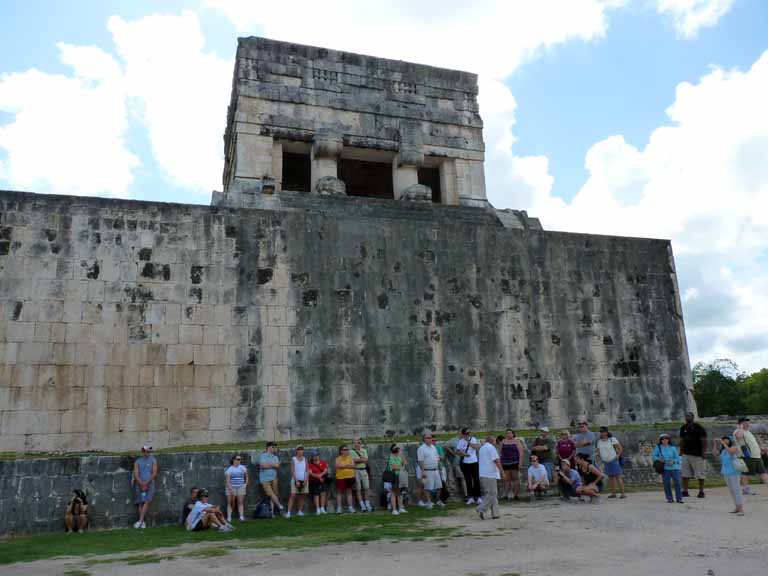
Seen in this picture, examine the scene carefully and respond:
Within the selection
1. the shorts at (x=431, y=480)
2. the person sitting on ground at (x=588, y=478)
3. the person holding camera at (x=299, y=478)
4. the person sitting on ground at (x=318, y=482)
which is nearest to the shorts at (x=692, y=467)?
the person sitting on ground at (x=588, y=478)

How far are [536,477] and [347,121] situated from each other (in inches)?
398

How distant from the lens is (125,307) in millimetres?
11430

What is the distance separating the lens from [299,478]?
9531mm

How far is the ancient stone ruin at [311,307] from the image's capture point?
11.0 meters

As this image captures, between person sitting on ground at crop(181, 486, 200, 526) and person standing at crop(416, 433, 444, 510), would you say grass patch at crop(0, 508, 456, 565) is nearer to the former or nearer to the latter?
person sitting on ground at crop(181, 486, 200, 526)

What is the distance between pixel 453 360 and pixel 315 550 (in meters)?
6.61

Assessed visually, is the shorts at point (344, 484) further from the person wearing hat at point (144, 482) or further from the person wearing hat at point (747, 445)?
the person wearing hat at point (747, 445)

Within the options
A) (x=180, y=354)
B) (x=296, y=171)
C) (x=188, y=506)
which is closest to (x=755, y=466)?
(x=188, y=506)

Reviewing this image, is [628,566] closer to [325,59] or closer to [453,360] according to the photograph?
[453,360]

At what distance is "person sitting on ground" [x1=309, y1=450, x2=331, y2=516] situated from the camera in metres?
9.69

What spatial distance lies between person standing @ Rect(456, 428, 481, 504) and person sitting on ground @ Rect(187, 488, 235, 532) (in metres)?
3.94

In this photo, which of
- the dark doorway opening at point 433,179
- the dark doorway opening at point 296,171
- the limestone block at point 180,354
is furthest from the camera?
the dark doorway opening at point 433,179

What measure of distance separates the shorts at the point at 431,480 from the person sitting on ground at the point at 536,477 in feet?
5.50

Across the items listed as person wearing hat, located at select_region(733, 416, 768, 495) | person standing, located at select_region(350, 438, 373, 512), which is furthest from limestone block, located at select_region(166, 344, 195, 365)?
person wearing hat, located at select_region(733, 416, 768, 495)
